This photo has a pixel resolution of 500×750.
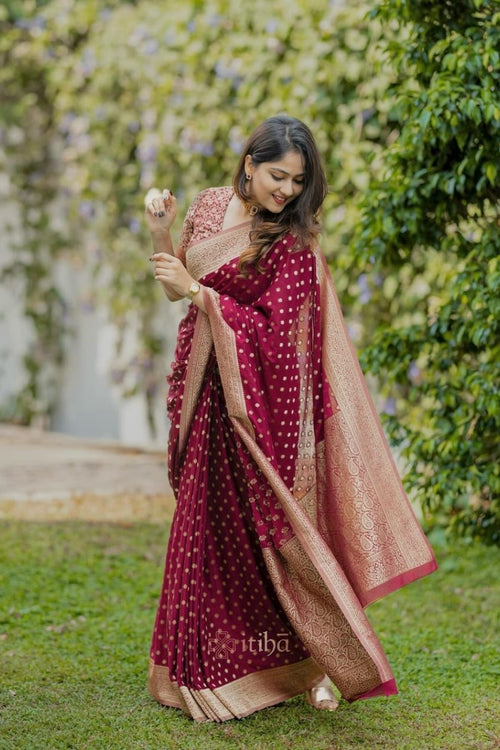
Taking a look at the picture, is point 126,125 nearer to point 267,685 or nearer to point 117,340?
point 117,340

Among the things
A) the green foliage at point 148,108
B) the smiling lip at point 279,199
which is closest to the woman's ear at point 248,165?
the smiling lip at point 279,199

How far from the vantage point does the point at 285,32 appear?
5.76m

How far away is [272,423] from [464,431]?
1.36 m

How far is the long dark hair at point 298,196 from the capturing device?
3.05 meters

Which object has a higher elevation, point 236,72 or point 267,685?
point 236,72

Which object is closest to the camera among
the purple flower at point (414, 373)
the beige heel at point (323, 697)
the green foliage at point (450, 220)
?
the beige heel at point (323, 697)

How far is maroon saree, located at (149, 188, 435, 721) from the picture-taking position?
3080 mm

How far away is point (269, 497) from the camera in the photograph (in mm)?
3119

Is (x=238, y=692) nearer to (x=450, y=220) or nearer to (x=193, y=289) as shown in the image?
(x=193, y=289)

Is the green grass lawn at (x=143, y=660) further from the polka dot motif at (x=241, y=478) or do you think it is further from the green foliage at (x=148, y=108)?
the green foliage at (x=148, y=108)

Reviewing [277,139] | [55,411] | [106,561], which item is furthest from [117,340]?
[277,139]

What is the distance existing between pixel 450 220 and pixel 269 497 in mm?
1531

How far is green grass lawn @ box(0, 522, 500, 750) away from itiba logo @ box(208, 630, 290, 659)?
174 mm

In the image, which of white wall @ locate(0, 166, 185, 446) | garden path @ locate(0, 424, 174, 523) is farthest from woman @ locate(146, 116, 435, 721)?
white wall @ locate(0, 166, 185, 446)
